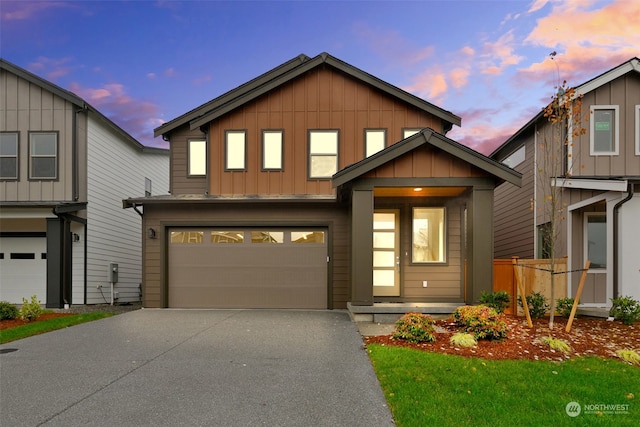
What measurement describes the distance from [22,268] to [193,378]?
11.6 m

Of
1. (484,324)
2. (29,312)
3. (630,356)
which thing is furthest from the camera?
(29,312)

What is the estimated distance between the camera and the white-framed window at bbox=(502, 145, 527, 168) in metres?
14.1

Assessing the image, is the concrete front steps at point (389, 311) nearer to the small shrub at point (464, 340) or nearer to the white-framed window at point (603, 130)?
the small shrub at point (464, 340)

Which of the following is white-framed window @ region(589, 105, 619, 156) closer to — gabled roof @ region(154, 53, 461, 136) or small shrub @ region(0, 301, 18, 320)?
gabled roof @ region(154, 53, 461, 136)

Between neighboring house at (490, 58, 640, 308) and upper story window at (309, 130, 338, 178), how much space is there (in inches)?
207

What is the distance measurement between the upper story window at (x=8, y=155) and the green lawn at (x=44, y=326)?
5460 millimetres

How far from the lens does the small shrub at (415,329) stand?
6590 mm

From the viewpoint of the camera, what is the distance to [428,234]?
11047 millimetres

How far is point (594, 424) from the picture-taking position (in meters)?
3.62

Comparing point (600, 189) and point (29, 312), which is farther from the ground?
point (600, 189)

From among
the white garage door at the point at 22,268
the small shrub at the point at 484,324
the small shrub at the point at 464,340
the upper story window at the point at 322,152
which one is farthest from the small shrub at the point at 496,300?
the white garage door at the point at 22,268

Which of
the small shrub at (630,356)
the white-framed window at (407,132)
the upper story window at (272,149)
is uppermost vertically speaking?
the white-framed window at (407,132)

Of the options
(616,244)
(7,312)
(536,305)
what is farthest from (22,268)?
(616,244)

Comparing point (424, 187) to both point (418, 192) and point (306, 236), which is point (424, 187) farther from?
point (306, 236)
